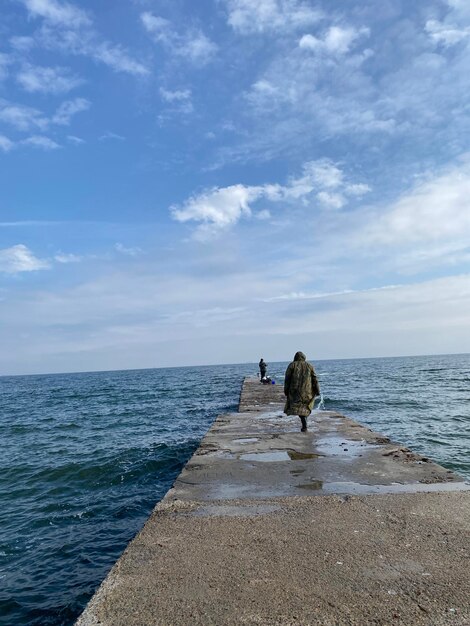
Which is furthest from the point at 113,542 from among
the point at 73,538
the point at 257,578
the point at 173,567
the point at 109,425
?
the point at 109,425

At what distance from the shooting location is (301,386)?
9492mm

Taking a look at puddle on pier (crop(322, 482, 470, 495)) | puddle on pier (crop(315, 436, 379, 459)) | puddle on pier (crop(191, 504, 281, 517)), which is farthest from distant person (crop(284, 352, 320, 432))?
puddle on pier (crop(191, 504, 281, 517))

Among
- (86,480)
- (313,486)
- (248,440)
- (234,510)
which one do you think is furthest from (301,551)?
(86,480)

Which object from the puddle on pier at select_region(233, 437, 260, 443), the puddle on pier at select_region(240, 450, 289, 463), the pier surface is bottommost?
the pier surface

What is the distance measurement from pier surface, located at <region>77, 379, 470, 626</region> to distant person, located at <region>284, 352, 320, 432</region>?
2.69m

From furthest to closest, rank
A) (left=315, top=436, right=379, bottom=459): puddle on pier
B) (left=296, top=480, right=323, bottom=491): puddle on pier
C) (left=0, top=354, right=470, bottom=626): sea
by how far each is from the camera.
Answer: (left=315, top=436, right=379, bottom=459): puddle on pier → (left=296, top=480, right=323, bottom=491): puddle on pier → (left=0, top=354, right=470, bottom=626): sea

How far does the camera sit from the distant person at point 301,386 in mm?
9484

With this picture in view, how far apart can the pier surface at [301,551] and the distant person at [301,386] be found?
2.69 metres

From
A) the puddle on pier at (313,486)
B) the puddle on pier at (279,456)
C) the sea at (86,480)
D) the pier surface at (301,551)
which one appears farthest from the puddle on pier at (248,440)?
the puddle on pier at (313,486)

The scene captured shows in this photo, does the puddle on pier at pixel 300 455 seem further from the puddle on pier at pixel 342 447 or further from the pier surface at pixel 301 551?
the pier surface at pixel 301 551

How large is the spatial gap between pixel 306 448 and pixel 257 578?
515cm

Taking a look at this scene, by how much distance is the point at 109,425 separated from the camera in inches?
728

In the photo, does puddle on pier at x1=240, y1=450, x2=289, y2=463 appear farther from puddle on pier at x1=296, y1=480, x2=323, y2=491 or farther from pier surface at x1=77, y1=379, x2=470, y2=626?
puddle on pier at x1=296, y1=480, x2=323, y2=491

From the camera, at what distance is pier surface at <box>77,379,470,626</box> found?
2.94 m
